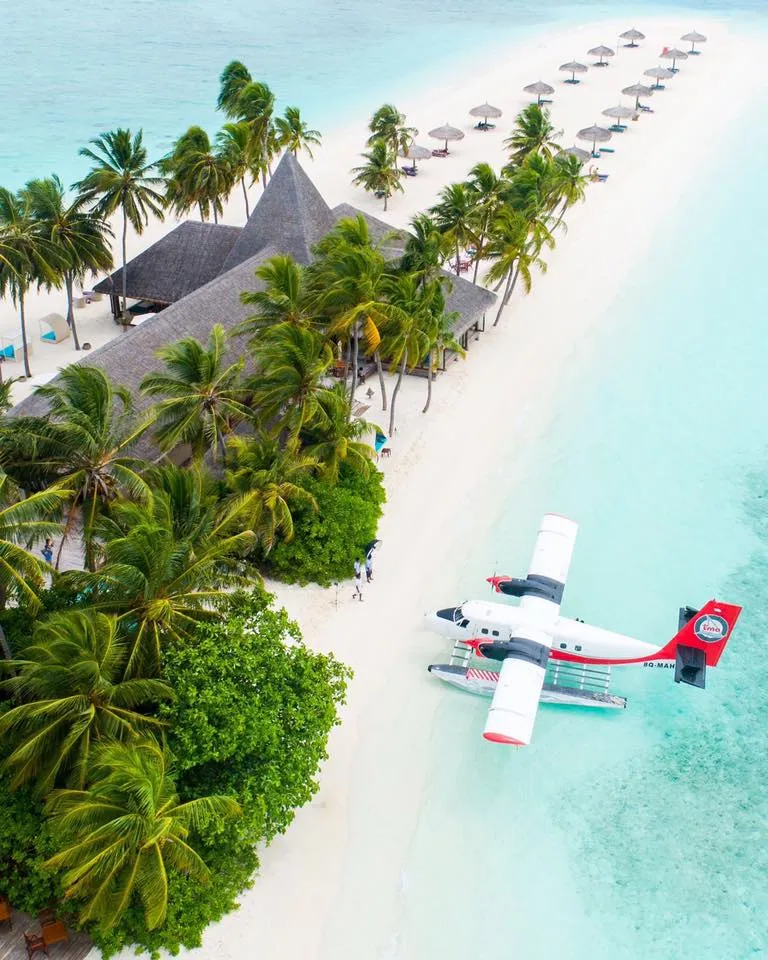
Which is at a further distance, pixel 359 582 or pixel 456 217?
pixel 456 217

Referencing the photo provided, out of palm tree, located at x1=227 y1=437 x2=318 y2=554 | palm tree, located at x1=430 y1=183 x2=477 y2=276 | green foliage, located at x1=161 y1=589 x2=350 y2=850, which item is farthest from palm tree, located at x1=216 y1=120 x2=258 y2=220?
green foliage, located at x1=161 y1=589 x2=350 y2=850

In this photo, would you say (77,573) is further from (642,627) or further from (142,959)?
(642,627)

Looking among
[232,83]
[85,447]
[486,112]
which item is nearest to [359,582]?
[85,447]

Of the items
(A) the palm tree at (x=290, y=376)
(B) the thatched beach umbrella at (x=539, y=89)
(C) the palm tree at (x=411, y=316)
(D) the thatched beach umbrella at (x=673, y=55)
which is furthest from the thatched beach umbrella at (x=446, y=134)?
(A) the palm tree at (x=290, y=376)

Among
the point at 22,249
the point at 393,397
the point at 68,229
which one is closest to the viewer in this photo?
the point at 22,249

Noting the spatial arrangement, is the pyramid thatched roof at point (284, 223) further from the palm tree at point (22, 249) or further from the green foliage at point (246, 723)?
the green foliage at point (246, 723)

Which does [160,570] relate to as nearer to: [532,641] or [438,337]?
[532,641]

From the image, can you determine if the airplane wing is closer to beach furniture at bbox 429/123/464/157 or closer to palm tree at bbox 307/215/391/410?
palm tree at bbox 307/215/391/410
